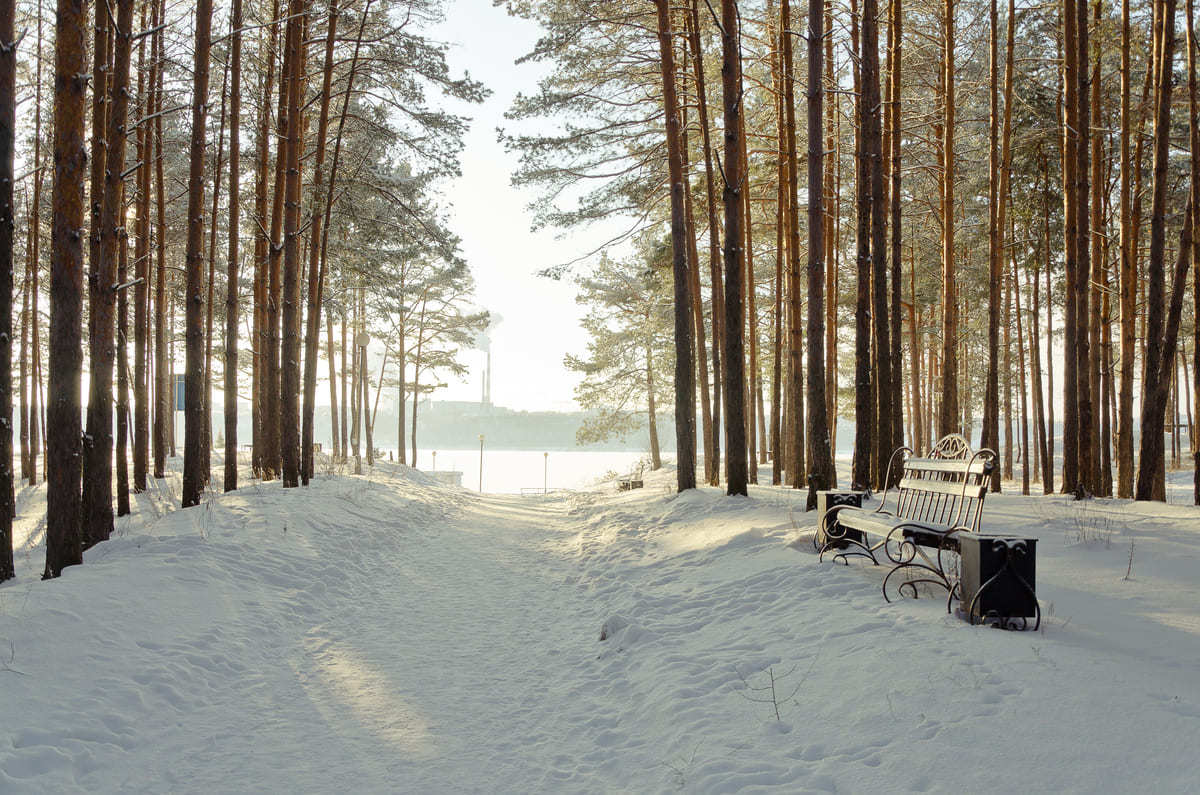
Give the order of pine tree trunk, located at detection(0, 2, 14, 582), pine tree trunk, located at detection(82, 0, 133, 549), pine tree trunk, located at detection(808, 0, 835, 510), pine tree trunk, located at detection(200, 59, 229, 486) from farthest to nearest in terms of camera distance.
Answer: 1. pine tree trunk, located at detection(200, 59, 229, 486)
2. pine tree trunk, located at detection(808, 0, 835, 510)
3. pine tree trunk, located at detection(82, 0, 133, 549)
4. pine tree trunk, located at detection(0, 2, 14, 582)

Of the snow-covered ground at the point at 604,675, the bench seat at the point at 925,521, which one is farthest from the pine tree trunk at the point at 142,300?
the bench seat at the point at 925,521

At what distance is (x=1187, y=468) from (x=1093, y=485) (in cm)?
2393

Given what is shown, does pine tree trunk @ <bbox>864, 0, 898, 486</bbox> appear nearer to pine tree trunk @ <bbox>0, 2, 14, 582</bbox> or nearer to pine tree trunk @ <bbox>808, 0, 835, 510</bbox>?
pine tree trunk @ <bbox>808, 0, 835, 510</bbox>

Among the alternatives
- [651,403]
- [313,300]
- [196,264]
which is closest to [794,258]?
[313,300]

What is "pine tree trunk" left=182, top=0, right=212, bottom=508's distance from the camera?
938 centimetres

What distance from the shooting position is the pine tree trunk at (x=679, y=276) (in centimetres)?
1200

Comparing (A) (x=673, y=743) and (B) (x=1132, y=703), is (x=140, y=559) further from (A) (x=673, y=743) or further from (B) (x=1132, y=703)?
(B) (x=1132, y=703)

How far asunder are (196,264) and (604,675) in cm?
869

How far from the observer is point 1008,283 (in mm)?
17562

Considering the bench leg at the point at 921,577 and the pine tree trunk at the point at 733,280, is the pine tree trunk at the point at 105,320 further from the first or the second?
the bench leg at the point at 921,577

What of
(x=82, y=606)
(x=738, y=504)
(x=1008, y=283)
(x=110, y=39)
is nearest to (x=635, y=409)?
(x=1008, y=283)

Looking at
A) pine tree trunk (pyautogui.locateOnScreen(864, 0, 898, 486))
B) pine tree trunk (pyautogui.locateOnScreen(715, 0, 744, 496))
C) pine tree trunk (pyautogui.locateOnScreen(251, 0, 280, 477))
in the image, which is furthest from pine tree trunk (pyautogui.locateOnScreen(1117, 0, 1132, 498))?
pine tree trunk (pyautogui.locateOnScreen(251, 0, 280, 477))

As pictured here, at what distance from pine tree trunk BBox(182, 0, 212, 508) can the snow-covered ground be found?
3.02m

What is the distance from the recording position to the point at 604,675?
4.62 meters
